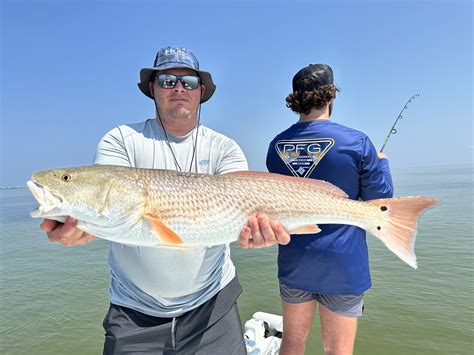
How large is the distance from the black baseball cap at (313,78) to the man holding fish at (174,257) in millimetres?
909

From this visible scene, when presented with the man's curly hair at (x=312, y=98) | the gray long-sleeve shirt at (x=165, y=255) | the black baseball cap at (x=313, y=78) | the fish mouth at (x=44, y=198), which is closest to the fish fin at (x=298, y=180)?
the gray long-sleeve shirt at (x=165, y=255)

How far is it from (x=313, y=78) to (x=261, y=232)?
5.31 feet

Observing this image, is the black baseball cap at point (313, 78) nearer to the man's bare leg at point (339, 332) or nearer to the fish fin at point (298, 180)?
the fish fin at point (298, 180)

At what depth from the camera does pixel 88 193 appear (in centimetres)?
238

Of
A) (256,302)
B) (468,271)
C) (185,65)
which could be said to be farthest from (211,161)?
(468,271)

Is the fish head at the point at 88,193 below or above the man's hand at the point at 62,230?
above

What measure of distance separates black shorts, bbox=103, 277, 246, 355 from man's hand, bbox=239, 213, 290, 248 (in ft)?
2.17

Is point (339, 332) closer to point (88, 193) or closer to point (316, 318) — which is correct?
point (88, 193)

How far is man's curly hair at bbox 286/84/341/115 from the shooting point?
3166 mm

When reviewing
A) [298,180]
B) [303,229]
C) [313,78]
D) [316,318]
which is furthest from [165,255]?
[316,318]

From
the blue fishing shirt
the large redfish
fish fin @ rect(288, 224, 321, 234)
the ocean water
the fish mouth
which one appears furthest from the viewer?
the ocean water

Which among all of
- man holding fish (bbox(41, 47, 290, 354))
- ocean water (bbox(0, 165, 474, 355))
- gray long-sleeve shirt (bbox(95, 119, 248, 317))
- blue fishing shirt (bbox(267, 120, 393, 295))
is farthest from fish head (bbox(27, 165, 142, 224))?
ocean water (bbox(0, 165, 474, 355))

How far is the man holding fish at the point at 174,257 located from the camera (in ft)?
8.47

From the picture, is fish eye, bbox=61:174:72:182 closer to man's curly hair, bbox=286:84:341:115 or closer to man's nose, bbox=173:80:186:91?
man's nose, bbox=173:80:186:91
